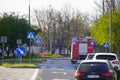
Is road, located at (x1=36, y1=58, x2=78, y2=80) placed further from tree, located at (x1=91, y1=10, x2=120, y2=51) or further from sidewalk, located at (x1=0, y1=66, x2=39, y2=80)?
tree, located at (x1=91, y1=10, x2=120, y2=51)

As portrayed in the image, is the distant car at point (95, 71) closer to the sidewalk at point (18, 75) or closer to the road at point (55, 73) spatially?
the road at point (55, 73)

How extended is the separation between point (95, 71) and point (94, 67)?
0.21 m

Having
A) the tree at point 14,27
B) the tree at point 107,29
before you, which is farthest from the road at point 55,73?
the tree at point 14,27

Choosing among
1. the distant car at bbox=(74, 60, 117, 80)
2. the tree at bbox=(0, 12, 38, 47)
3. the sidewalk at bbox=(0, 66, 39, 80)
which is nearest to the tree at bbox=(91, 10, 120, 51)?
the tree at bbox=(0, 12, 38, 47)

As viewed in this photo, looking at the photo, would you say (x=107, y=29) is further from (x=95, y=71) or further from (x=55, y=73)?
(x=95, y=71)

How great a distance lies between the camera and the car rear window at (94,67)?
67.8 feet

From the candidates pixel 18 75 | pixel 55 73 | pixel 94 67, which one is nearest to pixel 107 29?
pixel 55 73

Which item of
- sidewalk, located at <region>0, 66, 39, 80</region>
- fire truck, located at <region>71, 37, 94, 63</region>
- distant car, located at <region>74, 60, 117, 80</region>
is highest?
fire truck, located at <region>71, 37, 94, 63</region>

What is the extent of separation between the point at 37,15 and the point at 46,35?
6702 millimetres

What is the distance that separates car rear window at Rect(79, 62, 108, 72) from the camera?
20.7m

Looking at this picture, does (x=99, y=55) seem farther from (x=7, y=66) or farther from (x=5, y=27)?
(x=5, y=27)

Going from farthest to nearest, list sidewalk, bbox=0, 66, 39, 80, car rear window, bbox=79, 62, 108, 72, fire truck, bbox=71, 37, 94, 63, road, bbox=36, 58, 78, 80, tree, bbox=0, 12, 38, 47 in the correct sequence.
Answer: tree, bbox=0, 12, 38, 47 < fire truck, bbox=71, 37, 94, 63 < road, bbox=36, 58, 78, 80 < sidewalk, bbox=0, 66, 39, 80 < car rear window, bbox=79, 62, 108, 72

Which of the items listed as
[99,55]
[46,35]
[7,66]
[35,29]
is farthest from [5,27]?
[46,35]

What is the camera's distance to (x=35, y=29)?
86.5 metres
